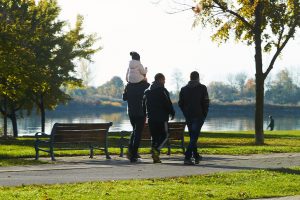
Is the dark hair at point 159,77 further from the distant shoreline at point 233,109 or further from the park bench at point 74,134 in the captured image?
the distant shoreline at point 233,109

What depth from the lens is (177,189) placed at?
9.51m

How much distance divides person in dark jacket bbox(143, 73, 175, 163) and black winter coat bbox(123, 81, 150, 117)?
215 millimetres

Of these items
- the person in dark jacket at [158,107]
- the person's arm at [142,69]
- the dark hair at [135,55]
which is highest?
the dark hair at [135,55]

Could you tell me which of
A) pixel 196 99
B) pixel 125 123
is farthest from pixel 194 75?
pixel 125 123

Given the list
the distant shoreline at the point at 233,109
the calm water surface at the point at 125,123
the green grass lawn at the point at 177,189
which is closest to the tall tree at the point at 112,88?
the distant shoreline at the point at 233,109

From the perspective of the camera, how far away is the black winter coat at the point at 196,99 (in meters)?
13.4

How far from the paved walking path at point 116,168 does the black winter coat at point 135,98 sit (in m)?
1.11

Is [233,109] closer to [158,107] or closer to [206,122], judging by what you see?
[206,122]

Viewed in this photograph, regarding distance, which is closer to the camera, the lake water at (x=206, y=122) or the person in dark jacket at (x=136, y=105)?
the person in dark jacket at (x=136, y=105)

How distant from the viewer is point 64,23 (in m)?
43.0

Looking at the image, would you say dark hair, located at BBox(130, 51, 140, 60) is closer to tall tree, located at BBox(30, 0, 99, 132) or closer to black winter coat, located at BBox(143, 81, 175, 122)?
black winter coat, located at BBox(143, 81, 175, 122)

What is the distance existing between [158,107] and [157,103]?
0.28 feet

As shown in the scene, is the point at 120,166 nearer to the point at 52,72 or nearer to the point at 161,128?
the point at 161,128

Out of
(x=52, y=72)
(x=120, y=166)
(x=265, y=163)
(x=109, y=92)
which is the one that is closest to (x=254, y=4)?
(x=265, y=163)
